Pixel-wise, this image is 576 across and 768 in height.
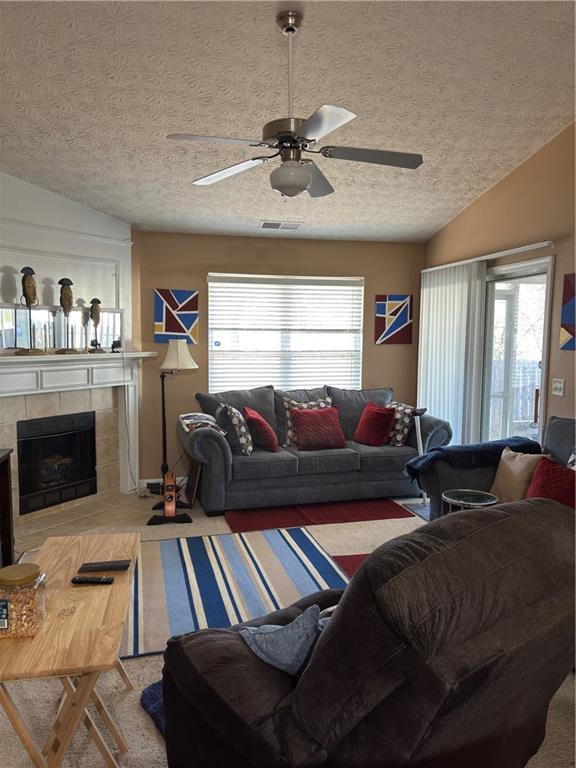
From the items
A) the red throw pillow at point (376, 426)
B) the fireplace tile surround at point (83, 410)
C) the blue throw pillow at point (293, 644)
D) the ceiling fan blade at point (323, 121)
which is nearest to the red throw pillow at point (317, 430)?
the red throw pillow at point (376, 426)

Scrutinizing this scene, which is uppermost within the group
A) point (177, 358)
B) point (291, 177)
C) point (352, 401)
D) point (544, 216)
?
point (544, 216)

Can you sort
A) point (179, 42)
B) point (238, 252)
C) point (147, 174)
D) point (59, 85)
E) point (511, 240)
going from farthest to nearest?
point (238, 252) < point (511, 240) < point (147, 174) < point (59, 85) < point (179, 42)

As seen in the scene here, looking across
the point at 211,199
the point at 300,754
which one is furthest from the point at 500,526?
the point at 211,199

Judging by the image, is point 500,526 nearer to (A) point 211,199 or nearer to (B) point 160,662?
(B) point 160,662

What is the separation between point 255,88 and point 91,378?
2793 mm

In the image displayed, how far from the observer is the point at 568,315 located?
3990 millimetres

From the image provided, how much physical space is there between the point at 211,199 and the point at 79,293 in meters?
1.38

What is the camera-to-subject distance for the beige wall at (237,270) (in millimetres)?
5516

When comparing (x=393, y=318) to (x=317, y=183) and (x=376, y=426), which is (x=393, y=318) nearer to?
(x=376, y=426)

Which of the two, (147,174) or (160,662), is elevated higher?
(147,174)

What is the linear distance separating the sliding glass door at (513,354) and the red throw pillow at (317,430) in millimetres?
1325

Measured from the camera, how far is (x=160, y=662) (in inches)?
101

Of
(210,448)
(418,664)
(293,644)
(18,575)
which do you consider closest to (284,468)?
(210,448)

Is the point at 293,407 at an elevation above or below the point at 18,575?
above
